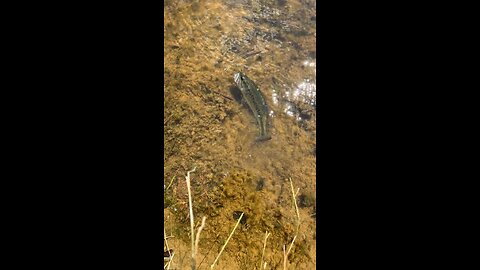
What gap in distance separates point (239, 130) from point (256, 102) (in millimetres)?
269

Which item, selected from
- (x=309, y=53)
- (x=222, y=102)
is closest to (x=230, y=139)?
(x=222, y=102)

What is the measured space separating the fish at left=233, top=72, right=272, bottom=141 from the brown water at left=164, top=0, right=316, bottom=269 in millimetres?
48

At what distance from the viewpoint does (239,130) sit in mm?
3223

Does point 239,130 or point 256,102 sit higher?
point 256,102

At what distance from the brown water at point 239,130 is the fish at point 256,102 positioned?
0.16 feet

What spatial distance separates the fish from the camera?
323cm

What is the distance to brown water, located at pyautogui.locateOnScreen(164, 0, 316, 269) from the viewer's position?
112 inches

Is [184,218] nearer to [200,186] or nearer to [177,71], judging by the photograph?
[200,186]

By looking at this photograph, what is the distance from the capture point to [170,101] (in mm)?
3211

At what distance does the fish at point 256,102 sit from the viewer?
3232 millimetres

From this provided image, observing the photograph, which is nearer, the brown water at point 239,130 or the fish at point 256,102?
the brown water at point 239,130

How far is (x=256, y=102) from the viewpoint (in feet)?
10.9

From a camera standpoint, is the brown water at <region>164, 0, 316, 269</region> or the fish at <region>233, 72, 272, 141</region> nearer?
the brown water at <region>164, 0, 316, 269</region>

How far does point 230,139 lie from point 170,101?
0.53 m
